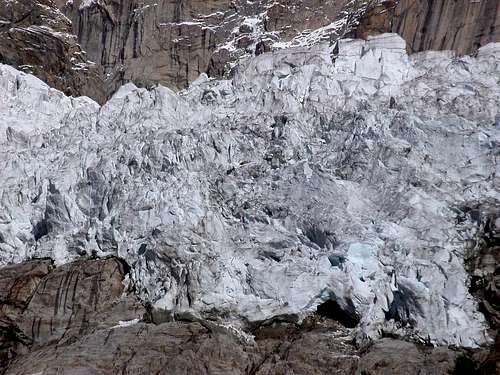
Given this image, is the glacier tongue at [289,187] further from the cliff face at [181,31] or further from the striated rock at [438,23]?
the cliff face at [181,31]

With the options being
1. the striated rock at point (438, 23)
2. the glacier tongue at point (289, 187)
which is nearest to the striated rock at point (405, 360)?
the glacier tongue at point (289, 187)

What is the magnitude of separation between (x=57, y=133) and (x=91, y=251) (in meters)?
6.67

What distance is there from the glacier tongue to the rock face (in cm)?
379

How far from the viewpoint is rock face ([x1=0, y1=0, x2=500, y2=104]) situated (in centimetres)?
2698

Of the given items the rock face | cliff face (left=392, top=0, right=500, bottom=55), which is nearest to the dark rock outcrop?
the rock face

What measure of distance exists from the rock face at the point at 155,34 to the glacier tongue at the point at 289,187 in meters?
3.79

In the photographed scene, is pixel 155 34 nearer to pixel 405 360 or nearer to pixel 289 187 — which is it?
pixel 289 187

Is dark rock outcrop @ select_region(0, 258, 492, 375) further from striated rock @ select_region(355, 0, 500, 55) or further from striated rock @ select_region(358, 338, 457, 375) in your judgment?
striated rock @ select_region(355, 0, 500, 55)

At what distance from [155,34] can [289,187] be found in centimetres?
1489

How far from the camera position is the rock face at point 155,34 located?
27.0 meters

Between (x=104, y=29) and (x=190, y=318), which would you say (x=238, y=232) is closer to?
(x=190, y=318)

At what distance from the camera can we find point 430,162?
57.5 feet

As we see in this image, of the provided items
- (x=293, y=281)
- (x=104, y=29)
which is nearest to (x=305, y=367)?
(x=293, y=281)

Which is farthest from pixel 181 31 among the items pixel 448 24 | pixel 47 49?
pixel 448 24
